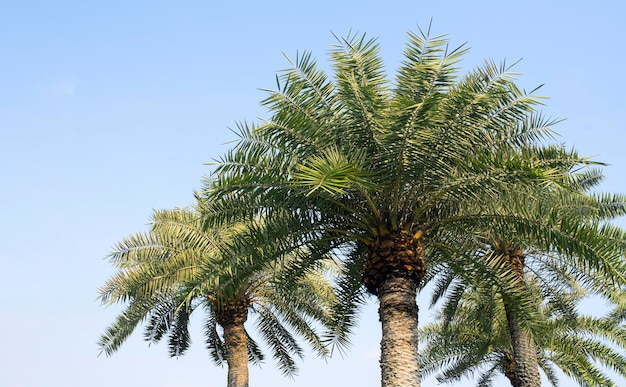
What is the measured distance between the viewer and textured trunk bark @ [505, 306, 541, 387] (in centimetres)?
1639

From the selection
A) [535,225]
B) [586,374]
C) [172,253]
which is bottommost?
[535,225]

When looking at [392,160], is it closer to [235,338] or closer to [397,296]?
[397,296]

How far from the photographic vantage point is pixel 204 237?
1667cm

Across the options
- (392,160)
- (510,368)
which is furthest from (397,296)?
(510,368)

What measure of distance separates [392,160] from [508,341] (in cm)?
1350

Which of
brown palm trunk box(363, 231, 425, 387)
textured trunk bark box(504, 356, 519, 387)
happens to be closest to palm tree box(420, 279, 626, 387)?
textured trunk bark box(504, 356, 519, 387)

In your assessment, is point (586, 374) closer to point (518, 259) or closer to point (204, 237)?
point (518, 259)

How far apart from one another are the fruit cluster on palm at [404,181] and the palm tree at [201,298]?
2.22 meters

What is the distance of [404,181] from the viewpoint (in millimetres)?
11180

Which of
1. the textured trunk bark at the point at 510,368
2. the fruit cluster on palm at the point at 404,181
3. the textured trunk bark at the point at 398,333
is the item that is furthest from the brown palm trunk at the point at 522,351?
the textured trunk bark at the point at 510,368

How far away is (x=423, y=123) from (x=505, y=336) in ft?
44.0

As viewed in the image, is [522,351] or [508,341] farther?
[508,341]

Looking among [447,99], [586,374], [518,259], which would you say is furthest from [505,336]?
[447,99]

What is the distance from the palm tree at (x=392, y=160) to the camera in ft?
34.0
